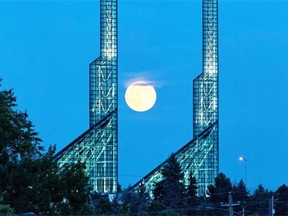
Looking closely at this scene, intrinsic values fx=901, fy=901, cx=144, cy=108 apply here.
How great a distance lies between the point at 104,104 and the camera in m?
57.8

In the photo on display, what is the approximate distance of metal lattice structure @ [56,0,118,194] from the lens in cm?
5759

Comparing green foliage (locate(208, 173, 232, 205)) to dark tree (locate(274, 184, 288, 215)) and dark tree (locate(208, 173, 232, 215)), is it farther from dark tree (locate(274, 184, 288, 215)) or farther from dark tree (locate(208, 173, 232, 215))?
dark tree (locate(274, 184, 288, 215))

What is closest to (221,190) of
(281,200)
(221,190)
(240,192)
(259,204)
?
(221,190)

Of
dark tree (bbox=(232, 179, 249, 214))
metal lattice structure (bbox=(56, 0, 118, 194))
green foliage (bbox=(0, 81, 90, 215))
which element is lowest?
green foliage (bbox=(0, 81, 90, 215))

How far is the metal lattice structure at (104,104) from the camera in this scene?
2267 inches

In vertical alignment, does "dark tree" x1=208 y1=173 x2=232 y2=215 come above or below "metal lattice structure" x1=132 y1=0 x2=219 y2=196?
below

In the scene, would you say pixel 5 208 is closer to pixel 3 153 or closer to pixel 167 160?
pixel 3 153

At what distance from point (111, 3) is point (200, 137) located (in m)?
10.9

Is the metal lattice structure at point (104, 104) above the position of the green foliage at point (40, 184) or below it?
above

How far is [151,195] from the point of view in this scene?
53.7 m

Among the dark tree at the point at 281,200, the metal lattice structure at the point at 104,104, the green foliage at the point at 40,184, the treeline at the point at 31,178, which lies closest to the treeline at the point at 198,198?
the dark tree at the point at 281,200

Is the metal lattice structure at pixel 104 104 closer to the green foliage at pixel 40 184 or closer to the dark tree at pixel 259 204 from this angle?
the dark tree at pixel 259 204

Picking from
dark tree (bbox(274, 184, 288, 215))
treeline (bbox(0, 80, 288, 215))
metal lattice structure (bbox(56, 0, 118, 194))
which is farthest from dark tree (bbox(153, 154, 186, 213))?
treeline (bbox(0, 80, 288, 215))

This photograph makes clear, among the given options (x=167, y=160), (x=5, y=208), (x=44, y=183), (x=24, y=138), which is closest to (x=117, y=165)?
(x=167, y=160)
